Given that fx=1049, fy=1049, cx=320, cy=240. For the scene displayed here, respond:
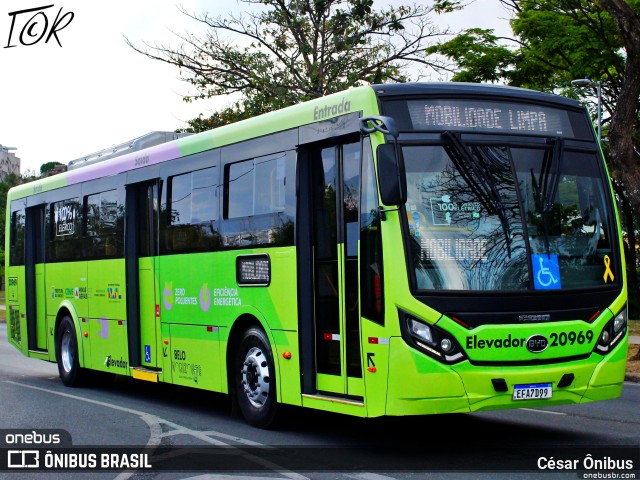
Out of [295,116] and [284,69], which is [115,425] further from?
[284,69]

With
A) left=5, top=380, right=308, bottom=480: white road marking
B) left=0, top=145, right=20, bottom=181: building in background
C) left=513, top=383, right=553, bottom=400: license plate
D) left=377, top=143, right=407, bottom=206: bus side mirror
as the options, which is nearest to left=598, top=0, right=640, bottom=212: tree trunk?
left=5, top=380, right=308, bottom=480: white road marking

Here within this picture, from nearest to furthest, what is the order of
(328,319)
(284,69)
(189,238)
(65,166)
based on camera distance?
(328,319) → (189,238) → (65,166) → (284,69)

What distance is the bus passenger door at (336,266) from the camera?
9.59 m

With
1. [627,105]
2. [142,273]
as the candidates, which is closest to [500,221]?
[142,273]

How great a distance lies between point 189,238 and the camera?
12.9 metres

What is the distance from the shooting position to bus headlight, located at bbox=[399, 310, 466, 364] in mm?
8719

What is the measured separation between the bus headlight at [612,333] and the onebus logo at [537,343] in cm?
65

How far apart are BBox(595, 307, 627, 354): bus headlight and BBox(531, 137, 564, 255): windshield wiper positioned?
93 cm

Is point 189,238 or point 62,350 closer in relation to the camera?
point 189,238

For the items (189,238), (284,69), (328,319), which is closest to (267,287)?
(328,319)

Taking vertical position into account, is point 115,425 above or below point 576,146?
below

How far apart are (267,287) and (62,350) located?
24.3 ft

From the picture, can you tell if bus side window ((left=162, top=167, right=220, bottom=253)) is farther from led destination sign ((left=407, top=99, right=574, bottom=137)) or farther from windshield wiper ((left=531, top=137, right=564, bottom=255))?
windshield wiper ((left=531, top=137, right=564, bottom=255))

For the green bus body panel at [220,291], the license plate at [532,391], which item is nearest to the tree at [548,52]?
the green bus body panel at [220,291]
